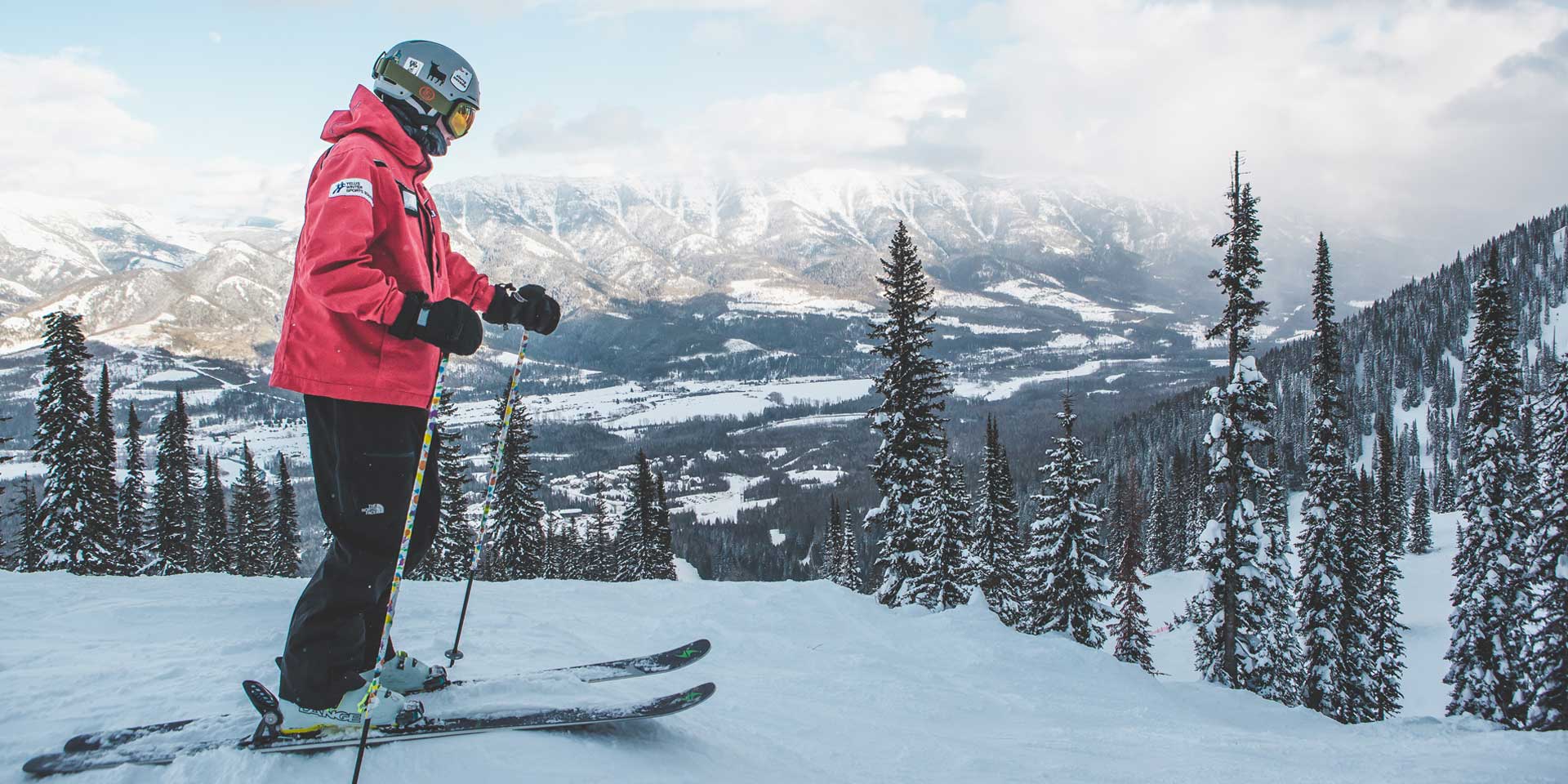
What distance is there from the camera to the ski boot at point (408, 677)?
3.91m

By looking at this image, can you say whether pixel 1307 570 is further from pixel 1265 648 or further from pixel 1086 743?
pixel 1086 743

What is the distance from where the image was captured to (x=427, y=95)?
145 inches

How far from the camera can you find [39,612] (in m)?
6.17

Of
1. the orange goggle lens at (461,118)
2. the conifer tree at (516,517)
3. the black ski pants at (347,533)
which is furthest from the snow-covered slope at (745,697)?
the conifer tree at (516,517)

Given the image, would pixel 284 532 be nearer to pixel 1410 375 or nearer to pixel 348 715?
pixel 348 715

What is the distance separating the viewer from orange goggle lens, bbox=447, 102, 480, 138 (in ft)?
12.4

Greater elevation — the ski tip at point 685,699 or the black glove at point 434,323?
the black glove at point 434,323

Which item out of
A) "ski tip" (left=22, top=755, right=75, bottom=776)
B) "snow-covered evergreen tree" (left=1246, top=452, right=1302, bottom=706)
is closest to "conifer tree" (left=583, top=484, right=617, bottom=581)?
"snow-covered evergreen tree" (left=1246, top=452, right=1302, bottom=706)

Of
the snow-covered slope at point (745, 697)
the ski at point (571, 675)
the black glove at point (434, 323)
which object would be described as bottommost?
the snow-covered slope at point (745, 697)

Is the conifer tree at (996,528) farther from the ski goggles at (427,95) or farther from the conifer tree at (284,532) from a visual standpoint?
the conifer tree at (284,532)

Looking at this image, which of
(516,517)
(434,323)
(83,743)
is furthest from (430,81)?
(516,517)

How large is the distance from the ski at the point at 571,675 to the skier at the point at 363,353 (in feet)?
1.50

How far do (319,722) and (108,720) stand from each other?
110 centimetres

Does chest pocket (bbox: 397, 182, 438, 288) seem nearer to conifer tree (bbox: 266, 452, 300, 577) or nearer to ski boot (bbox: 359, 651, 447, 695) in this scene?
ski boot (bbox: 359, 651, 447, 695)
